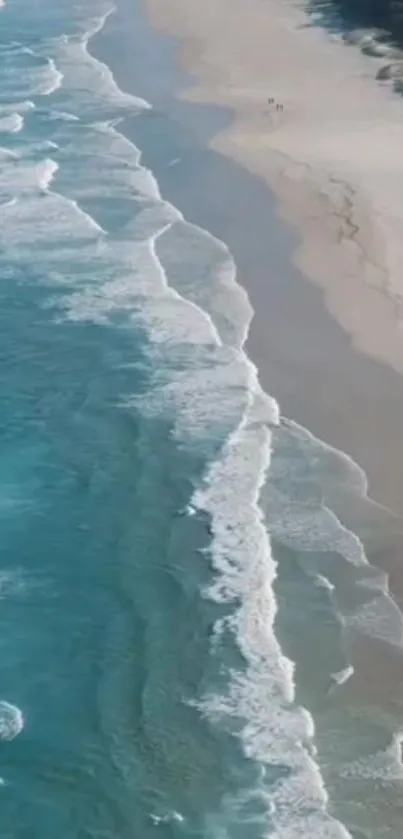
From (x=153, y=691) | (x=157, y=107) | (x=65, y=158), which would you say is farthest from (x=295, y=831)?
(x=157, y=107)

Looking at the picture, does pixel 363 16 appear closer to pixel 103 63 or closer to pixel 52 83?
pixel 103 63

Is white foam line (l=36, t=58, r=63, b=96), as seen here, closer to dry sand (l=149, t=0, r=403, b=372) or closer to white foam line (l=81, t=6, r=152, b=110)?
white foam line (l=81, t=6, r=152, b=110)

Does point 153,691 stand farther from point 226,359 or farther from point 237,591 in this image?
point 226,359

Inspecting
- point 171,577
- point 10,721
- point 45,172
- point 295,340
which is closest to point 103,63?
point 45,172

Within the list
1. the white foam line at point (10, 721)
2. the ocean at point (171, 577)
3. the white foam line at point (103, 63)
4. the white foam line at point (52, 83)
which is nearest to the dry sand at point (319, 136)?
the white foam line at point (103, 63)

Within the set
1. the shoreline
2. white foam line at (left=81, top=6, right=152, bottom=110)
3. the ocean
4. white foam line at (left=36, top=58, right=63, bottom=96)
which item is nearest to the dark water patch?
white foam line at (left=81, top=6, right=152, bottom=110)

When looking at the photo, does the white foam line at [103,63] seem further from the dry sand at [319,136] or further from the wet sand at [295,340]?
the dry sand at [319,136]

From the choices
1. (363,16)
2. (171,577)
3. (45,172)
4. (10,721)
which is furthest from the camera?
(363,16)
